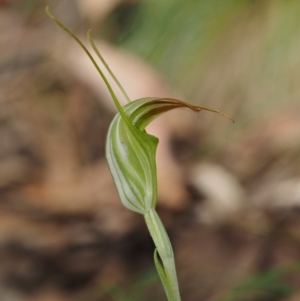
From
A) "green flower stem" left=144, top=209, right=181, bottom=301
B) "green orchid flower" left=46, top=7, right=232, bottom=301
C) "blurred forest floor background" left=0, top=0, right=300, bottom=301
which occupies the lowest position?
"green flower stem" left=144, top=209, right=181, bottom=301

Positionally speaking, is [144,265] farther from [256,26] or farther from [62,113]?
[256,26]

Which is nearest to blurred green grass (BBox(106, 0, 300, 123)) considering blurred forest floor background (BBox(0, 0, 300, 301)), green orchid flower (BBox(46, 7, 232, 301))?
blurred forest floor background (BBox(0, 0, 300, 301))

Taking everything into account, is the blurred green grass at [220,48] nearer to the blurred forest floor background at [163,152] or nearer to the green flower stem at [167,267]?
the blurred forest floor background at [163,152]

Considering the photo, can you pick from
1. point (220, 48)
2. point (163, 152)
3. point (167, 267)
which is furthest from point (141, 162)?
point (220, 48)

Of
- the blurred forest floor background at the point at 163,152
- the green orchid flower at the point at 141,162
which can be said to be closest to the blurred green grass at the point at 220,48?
the blurred forest floor background at the point at 163,152

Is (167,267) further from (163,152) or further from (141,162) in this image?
(163,152)

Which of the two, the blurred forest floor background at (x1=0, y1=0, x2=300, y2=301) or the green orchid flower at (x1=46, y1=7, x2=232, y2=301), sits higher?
the blurred forest floor background at (x1=0, y1=0, x2=300, y2=301)

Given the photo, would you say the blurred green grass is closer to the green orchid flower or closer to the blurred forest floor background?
the blurred forest floor background
